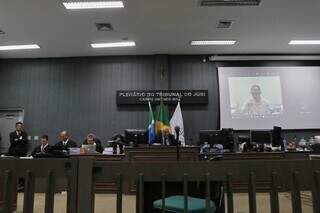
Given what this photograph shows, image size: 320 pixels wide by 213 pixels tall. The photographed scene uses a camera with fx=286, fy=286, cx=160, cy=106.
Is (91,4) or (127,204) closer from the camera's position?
(127,204)

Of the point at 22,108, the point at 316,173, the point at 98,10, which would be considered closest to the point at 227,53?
the point at 98,10

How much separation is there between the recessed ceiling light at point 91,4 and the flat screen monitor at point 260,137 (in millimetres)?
3707

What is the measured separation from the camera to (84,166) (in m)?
1.21

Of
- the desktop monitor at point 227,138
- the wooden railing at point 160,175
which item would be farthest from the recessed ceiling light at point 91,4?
the wooden railing at point 160,175

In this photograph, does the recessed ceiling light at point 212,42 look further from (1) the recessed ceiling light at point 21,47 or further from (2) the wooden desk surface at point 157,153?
(1) the recessed ceiling light at point 21,47

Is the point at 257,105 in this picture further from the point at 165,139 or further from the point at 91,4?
the point at 91,4

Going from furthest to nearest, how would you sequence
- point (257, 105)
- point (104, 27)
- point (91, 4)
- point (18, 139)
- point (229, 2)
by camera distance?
1. point (257, 105)
2. point (18, 139)
3. point (104, 27)
4. point (91, 4)
5. point (229, 2)

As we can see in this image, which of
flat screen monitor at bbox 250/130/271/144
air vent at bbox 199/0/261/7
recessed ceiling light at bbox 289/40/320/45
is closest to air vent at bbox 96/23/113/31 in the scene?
air vent at bbox 199/0/261/7

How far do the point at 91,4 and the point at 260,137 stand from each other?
4248 millimetres

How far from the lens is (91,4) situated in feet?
16.9

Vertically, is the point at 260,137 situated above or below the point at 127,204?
above

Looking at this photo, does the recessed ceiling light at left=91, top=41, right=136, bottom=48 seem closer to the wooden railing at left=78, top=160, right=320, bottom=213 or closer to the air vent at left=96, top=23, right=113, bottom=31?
the air vent at left=96, top=23, right=113, bottom=31

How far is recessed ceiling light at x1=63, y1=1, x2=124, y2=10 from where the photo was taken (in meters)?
5.08

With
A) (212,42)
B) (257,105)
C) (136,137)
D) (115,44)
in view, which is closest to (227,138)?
(136,137)
